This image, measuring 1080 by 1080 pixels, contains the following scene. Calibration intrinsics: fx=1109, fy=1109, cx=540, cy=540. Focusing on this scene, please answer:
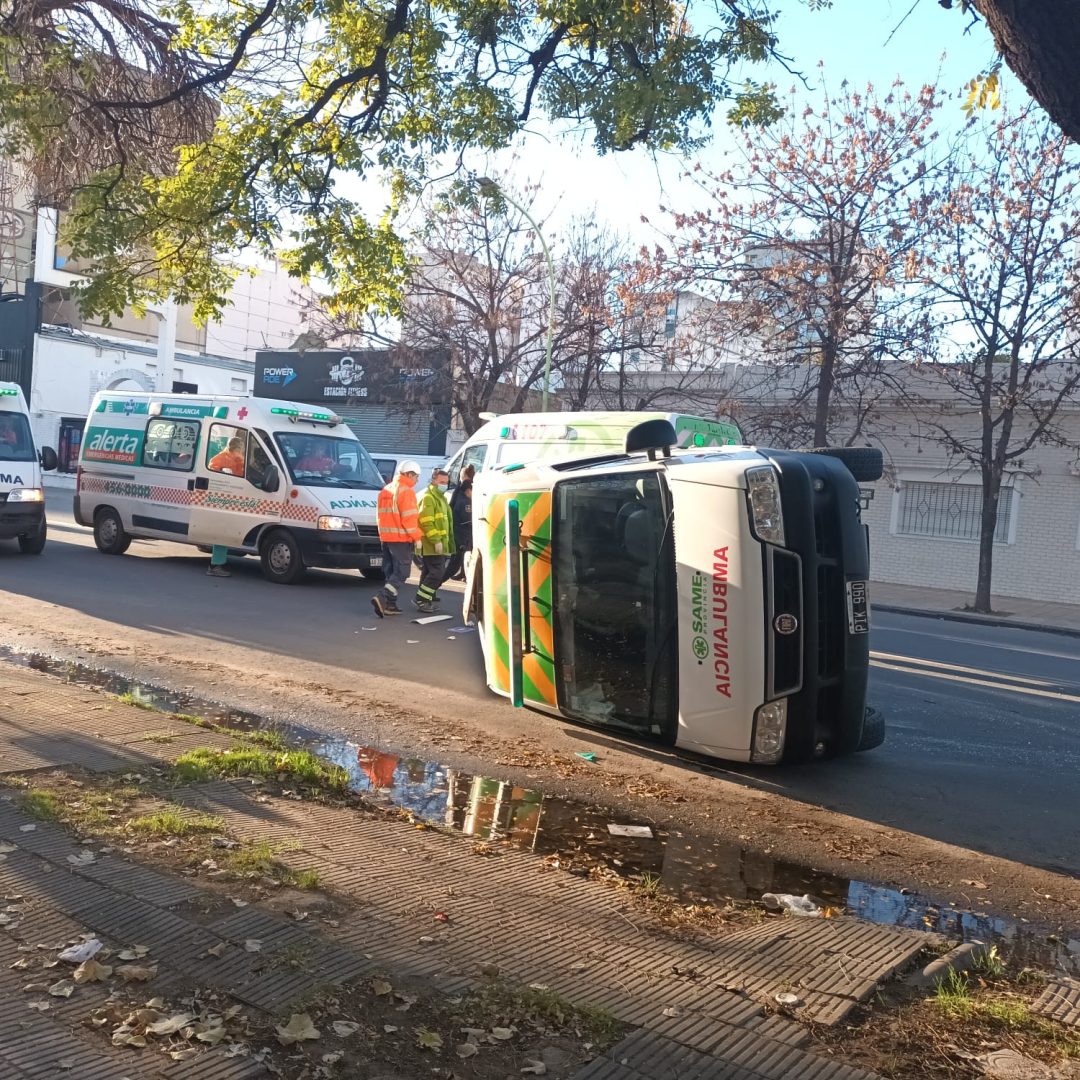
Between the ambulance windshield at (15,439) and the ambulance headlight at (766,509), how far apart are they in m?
12.7

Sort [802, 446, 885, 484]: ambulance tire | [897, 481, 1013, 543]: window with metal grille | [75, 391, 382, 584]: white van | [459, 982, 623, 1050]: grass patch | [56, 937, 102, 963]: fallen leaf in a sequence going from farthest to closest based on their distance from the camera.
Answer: [897, 481, 1013, 543]: window with metal grille
[75, 391, 382, 584]: white van
[802, 446, 885, 484]: ambulance tire
[56, 937, 102, 963]: fallen leaf
[459, 982, 623, 1050]: grass patch

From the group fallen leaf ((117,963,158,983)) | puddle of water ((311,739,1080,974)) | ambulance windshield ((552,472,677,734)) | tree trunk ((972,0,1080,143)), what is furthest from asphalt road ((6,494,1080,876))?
fallen leaf ((117,963,158,983))

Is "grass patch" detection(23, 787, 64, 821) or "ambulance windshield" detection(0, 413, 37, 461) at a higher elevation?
"ambulance windshield" detection(0, 413, 37, 461)

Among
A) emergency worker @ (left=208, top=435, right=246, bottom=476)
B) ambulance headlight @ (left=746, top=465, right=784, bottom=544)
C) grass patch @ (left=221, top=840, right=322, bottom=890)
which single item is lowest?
grass patch @ (left=221, top=840, right=322, bottom=890)

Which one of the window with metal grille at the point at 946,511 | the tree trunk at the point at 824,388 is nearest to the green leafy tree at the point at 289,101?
the tree trunk at the point at 824,388

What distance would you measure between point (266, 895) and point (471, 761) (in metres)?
2.94

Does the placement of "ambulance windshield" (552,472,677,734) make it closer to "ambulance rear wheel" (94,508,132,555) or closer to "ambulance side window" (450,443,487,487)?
"ambulance side window" (450,443,487,487)

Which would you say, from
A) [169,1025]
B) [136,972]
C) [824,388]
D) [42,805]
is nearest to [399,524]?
[42,805]

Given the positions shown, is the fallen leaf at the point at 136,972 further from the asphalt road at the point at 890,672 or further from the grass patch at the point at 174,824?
the asphalt road at the point at 890,672

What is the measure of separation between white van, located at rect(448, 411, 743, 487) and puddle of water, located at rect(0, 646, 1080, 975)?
19.3 feet

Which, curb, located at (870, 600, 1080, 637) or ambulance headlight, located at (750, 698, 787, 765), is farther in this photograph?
curb, located at (870, 600, 1080, 637)

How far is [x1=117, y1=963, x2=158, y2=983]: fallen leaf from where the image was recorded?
3.49m

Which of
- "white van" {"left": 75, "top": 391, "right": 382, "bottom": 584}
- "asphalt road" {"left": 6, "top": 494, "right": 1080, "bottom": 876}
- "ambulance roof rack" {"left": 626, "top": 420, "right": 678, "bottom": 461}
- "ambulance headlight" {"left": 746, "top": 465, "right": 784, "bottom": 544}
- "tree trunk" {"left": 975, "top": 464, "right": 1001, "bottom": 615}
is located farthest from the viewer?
"tree trunk" {"left": 975, "top": 464, "right": 1001, "bottom": 615}

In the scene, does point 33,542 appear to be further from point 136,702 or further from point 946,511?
point 946,511
